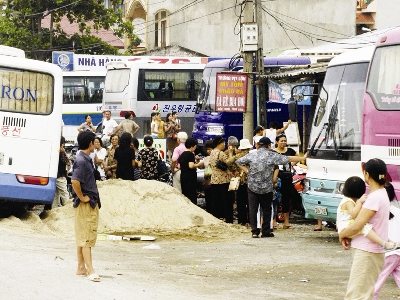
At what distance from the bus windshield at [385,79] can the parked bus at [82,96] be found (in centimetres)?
2915

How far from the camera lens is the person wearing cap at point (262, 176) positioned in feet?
55.8

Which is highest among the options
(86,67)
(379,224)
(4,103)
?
(86,67)

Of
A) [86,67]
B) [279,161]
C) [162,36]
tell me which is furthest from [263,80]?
[162,36]

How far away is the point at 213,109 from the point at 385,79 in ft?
52.1

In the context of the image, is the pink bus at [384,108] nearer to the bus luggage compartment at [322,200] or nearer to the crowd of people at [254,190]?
the crowd of people at [254,190]

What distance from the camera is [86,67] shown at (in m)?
46.3

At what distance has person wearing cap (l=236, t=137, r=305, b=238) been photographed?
1702 cm

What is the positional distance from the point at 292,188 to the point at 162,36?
36544 millimetres

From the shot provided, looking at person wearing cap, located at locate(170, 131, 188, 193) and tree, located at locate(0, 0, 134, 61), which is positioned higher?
tree, located at locate(0, 0, 134, 61)

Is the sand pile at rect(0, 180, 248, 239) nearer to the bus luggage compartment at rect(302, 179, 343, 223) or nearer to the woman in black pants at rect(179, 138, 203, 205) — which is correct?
the woman in black pants at rect(179, 138, 203, 205)

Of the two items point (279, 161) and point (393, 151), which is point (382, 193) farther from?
point (279, 161)

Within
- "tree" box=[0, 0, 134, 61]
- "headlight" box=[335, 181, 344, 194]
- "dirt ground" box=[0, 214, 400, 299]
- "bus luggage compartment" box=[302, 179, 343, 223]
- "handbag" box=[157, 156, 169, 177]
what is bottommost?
"dirt ground" box=[0, 214, 400, 299]

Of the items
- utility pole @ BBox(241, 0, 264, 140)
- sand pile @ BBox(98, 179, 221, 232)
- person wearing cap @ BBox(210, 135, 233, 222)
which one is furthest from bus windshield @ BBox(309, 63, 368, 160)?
utility pole @ BBox(241, 0, 264, 140)

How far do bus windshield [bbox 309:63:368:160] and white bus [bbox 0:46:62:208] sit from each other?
476 cm
